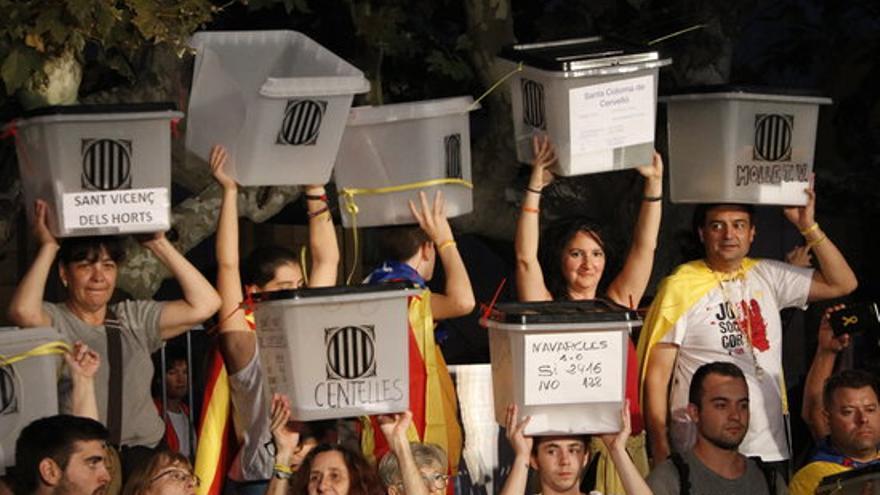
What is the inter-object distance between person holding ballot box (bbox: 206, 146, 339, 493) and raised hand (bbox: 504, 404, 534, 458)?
37.1 inches

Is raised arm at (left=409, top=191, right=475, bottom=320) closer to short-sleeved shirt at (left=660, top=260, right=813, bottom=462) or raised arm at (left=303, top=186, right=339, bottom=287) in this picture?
raised arm at (left=303, top=186, right=339, bottom=287)

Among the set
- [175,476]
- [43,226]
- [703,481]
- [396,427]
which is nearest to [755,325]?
[703,481]

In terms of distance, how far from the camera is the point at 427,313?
10.4 m

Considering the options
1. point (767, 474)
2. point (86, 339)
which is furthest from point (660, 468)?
point (86, 339)

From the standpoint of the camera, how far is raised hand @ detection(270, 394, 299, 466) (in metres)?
9.52

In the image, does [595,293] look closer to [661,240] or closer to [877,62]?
[661,240]

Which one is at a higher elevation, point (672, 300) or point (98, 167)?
point (98, 167)

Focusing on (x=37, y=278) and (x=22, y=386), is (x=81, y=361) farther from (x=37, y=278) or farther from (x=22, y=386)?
(x=37, y=278)

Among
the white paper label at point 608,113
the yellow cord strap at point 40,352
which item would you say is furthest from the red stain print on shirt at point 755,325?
the yellow cord strap at point 40,352

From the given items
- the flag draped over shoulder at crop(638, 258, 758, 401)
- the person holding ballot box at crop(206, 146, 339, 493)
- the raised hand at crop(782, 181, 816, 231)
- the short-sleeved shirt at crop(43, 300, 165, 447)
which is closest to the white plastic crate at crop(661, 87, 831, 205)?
the raised hand at crop(782, 181, 816, 231)

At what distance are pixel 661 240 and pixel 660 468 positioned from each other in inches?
99.1

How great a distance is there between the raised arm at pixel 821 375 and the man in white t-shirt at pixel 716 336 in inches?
11.1

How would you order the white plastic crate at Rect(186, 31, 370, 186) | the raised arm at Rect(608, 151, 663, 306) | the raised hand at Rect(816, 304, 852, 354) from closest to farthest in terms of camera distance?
the white plastic crate at Rect(186, 31, 370, 186) → the raised arm at Rect(608, 151, 663, 306) → the raised hand at Rect(816, 304, 852, 354)

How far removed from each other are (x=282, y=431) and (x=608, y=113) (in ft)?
5.84
